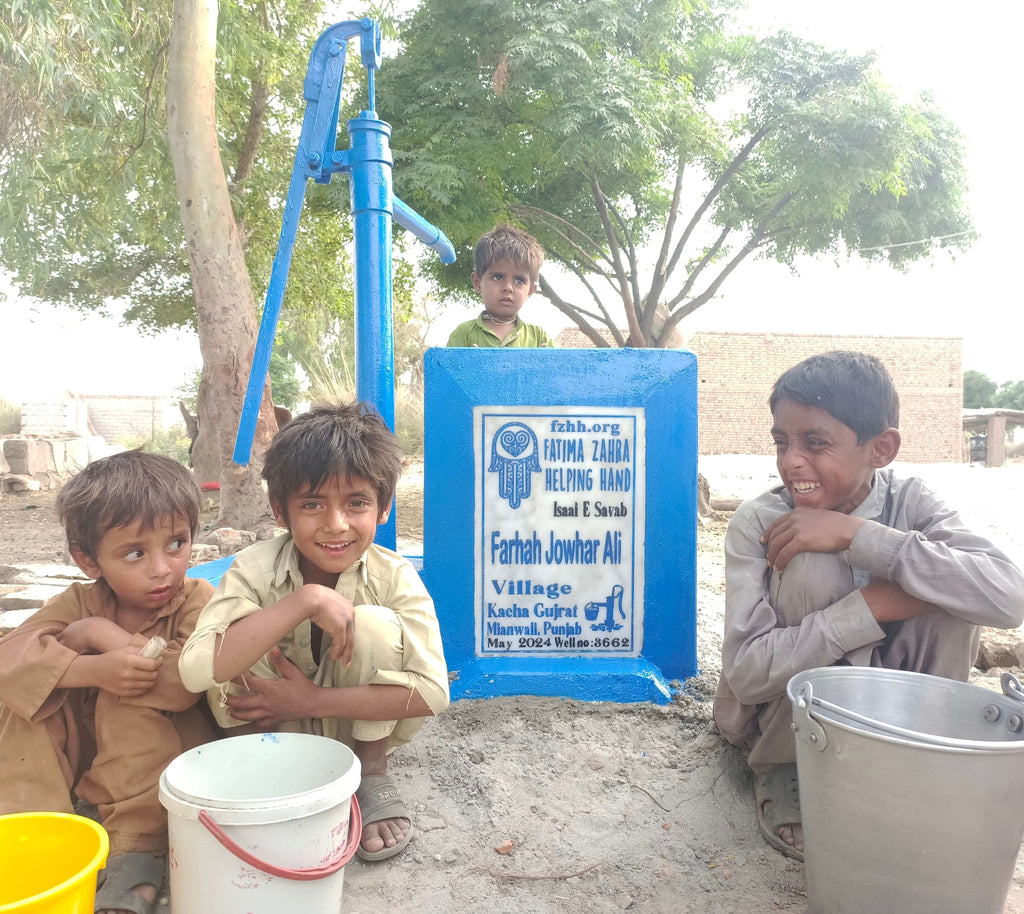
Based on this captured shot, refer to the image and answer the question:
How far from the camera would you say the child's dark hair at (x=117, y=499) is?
166 cm

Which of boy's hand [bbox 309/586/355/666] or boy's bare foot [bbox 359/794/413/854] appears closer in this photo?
boy's hand [bbox 309/586/355/666]

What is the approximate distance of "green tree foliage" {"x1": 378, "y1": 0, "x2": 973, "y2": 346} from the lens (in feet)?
24.9

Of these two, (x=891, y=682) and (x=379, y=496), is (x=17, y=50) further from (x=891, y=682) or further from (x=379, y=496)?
(x=891, y=682)

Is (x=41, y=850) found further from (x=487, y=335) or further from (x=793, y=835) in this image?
(x=487, y=335)

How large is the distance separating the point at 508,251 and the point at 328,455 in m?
1.93

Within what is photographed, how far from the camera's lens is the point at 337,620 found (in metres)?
1.50

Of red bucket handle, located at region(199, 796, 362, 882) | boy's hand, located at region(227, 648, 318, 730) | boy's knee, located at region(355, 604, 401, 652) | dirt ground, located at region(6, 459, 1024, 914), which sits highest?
boy's knee, located at region(355, 604, 401, 652)

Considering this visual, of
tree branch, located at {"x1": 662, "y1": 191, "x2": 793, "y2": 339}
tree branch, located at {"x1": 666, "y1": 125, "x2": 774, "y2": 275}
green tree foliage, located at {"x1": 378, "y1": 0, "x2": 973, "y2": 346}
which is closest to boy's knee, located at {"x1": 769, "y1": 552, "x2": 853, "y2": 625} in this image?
green tree foliage, located at {"x1": 378, "y1": 0, "x2": 973, "y2": 346}

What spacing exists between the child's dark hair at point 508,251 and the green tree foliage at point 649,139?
14.2 ft

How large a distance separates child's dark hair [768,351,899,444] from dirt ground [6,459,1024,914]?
0.93 meters

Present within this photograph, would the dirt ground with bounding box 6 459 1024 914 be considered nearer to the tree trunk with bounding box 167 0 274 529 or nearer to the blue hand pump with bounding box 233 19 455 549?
the blue hand pump with bounding box 233 19 455 549

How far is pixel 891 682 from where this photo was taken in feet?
5.08

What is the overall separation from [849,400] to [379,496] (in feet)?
3.73

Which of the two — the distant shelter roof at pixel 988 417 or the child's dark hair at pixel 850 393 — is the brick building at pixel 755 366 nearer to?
the distant shelter roof at pixel 988 417
